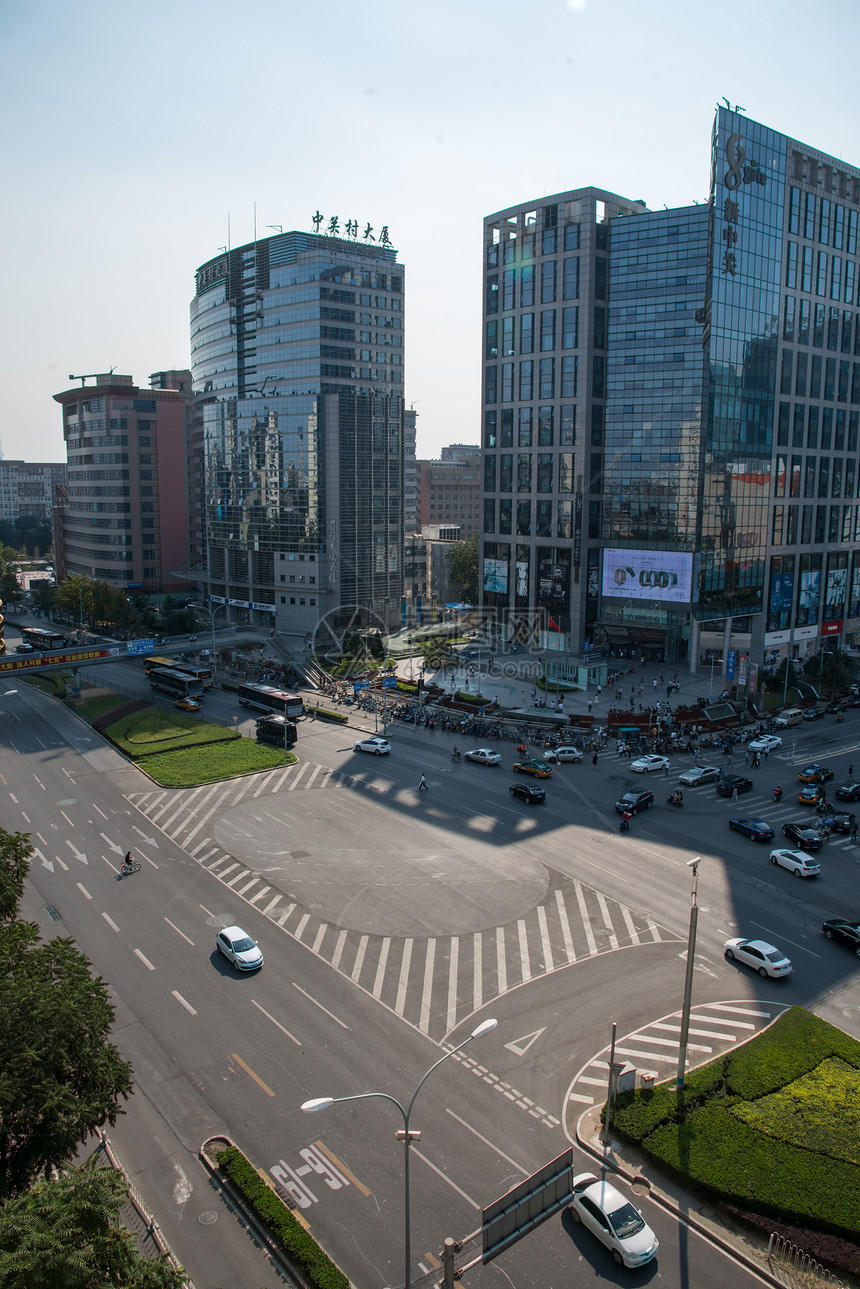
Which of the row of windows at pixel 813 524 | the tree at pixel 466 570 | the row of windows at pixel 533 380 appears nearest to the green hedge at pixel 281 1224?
the row of windows at pixel 533 380

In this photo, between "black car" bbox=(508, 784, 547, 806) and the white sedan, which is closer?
"black car" bbox=(508, 784, 547, 806)

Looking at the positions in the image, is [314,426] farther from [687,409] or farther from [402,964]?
[402,964]

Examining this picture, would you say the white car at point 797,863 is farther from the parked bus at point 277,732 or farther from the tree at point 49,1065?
the parked bus at point 277,732

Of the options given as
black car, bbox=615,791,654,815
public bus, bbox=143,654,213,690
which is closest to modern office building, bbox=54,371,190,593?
public bus, bbox=143,654,213,690

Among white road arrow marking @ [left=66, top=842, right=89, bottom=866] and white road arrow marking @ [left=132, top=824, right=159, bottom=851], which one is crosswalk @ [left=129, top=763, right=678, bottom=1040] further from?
white road arrow marking @ [left=66, top=842, right=89, bottom=866]

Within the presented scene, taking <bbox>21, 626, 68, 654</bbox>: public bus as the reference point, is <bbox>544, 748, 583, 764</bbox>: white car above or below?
below

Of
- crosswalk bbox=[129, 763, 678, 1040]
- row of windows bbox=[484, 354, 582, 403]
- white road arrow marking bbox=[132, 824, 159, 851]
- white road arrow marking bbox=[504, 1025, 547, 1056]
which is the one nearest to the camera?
white road arrow marking bbox=[504, 1025, 547, 1056]

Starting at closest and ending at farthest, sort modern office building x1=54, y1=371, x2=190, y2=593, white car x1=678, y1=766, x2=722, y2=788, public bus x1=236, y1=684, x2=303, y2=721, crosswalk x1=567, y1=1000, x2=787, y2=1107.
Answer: crosswalk x1=567, y1=1000, x2=787, y2=1107 → white car x1=678, y1=766, x2=722, y2=788 → public bus x1=236, y1=684, x2=303, y2=721 → modern office building x1=54, y1=371, x2=190, y2=593
